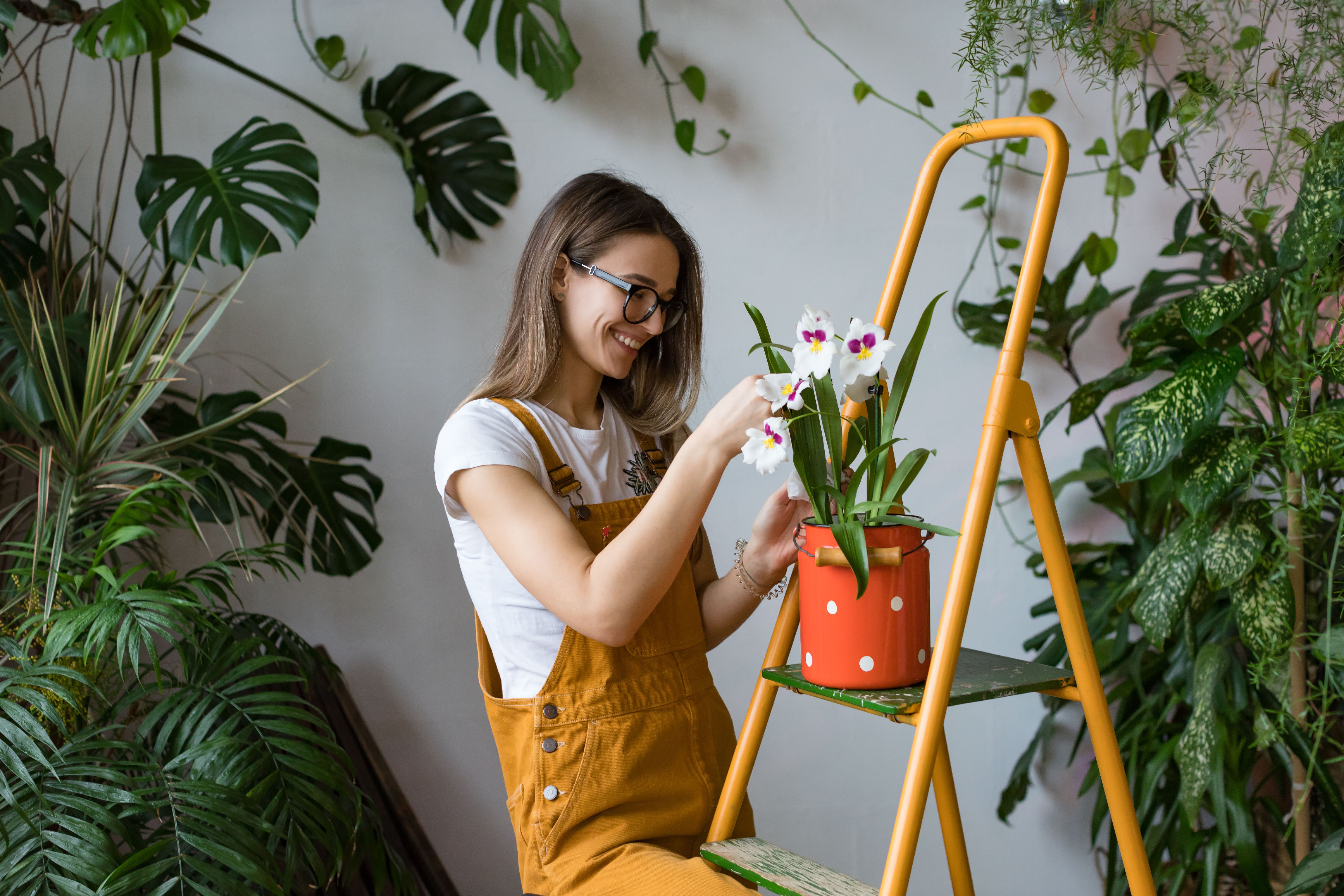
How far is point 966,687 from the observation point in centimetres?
91

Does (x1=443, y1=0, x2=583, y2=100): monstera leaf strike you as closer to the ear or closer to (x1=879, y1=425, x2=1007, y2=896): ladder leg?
the ear

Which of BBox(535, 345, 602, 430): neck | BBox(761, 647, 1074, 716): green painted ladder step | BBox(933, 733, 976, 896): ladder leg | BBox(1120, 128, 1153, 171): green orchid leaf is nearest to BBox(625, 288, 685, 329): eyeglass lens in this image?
BBox(535, 345, 602, 430): neck

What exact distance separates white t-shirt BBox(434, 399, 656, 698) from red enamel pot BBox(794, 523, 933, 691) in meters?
0.35

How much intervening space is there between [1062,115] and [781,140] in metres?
A: 0.70

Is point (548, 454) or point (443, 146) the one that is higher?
point (443, 146)

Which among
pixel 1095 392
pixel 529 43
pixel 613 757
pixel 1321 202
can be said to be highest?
pixel 529 43

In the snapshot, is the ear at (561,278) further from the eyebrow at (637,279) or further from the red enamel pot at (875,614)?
the red enamel pot at (875,614)

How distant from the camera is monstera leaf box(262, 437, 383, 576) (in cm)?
187

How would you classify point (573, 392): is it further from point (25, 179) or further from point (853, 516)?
point (25, 179)

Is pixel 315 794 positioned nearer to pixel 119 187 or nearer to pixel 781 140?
pixel 119 187

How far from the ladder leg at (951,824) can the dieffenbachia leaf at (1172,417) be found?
0.67 meters

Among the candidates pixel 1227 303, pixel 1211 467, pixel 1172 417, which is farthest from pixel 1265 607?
pixel 1227 303

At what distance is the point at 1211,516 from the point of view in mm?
1703

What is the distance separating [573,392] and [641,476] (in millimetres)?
153
